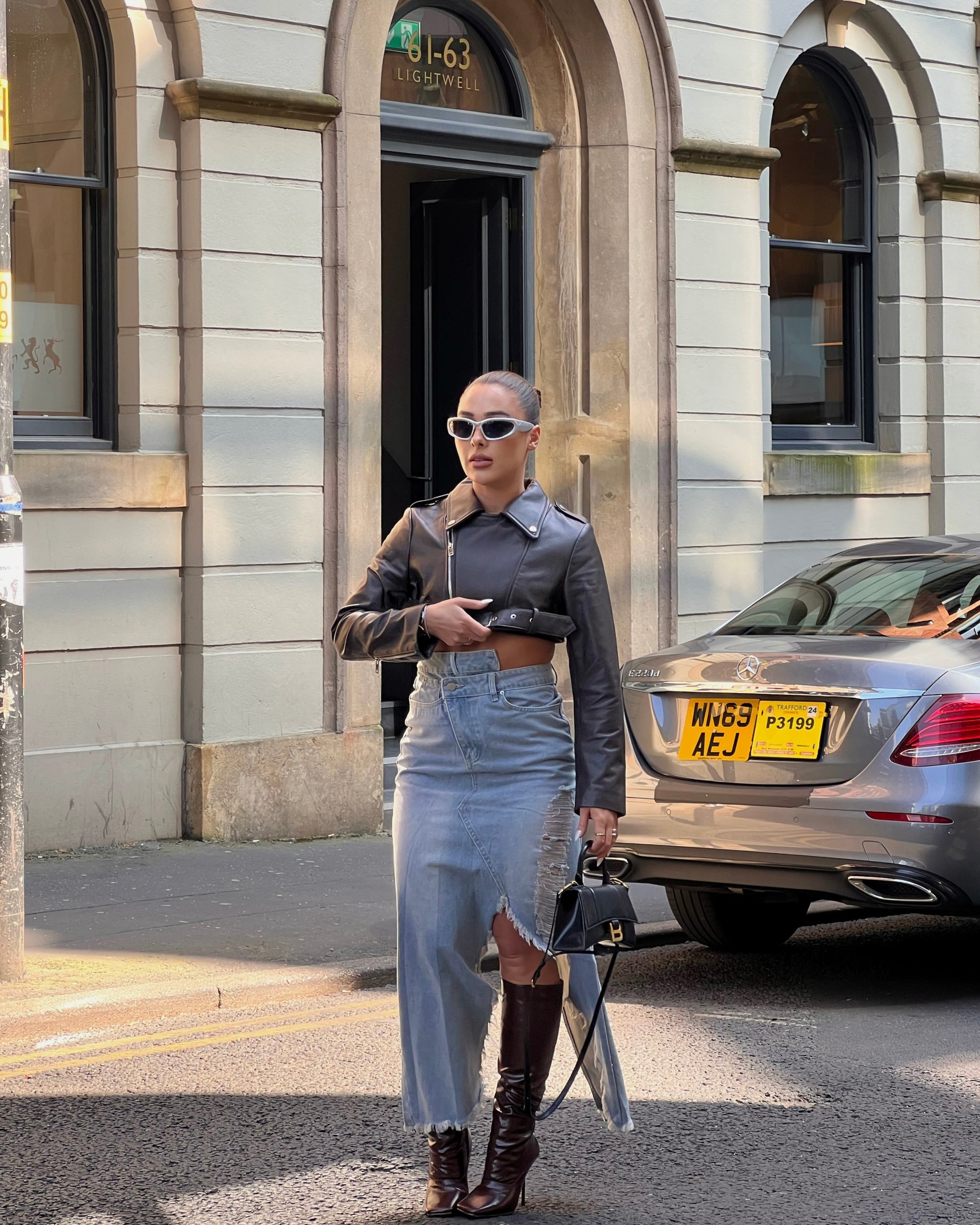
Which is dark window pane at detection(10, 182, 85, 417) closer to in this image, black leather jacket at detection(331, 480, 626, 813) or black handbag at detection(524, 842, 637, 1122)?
black leather jacket at detection(331, 480, 626, 813)

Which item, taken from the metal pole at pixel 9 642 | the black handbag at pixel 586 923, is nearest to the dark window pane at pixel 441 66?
the metal pole at pixel 9 642

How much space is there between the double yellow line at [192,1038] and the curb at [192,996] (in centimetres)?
15

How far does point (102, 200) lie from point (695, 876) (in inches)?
213

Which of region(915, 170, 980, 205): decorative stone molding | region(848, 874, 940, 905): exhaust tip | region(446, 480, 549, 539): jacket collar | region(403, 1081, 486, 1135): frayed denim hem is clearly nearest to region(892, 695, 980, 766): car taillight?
region(848, 874, 940, 905): exhaust tip

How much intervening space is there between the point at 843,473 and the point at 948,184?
7.94ft

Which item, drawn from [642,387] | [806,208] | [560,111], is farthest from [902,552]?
[806,208]

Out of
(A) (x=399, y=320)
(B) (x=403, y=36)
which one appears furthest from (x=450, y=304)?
(B) (x=403, y=36)

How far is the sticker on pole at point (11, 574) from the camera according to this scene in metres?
7.19

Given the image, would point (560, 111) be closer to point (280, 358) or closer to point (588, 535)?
point (280, 358)

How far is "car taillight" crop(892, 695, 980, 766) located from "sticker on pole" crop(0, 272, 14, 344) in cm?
352

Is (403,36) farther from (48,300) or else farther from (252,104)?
(48,300)

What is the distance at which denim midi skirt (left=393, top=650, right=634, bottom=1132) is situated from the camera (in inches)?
185

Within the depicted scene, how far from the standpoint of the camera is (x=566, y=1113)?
575cm

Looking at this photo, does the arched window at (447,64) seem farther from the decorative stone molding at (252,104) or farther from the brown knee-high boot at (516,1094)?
the brown knee-high boot at (516,1094)
